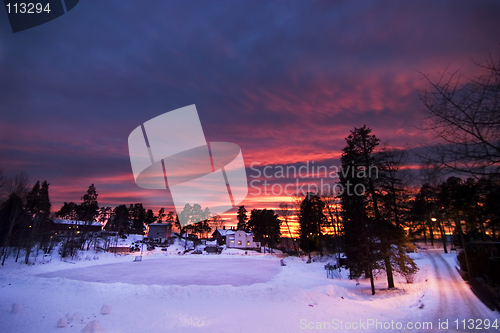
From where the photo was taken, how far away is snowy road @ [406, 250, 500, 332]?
782 centimetres

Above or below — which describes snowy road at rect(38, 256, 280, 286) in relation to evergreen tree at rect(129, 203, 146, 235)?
below

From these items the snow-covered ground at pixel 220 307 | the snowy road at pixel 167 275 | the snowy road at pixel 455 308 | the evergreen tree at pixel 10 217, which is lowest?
the snowy road at pixel 167 275

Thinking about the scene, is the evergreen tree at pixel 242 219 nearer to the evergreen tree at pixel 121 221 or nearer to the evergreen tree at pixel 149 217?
the evergreen tree at pixel 121 221

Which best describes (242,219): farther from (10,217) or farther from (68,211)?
(68,211)

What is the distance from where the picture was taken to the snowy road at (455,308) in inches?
308

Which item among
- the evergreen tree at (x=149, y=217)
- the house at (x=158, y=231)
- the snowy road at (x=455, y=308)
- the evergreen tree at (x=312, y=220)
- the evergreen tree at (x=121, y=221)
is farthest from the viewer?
the evergreen tree at (x=149, y=217)

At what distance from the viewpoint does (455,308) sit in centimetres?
960

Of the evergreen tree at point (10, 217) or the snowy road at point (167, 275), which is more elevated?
the evergreen tree at point (10, 217)

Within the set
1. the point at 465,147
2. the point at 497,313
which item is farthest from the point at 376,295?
the point at 465,147

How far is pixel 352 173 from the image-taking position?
18047 mm

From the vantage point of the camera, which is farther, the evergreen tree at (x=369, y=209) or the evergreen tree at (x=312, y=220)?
the evergreen tree at (x=312, y=220)

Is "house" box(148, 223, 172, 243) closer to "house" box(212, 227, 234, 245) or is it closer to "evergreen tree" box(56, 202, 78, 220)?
"house" box(212, 227, 234, 245)

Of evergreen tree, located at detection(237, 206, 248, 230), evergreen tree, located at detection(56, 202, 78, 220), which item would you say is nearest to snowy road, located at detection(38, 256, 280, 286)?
evergreen tree, located at detection(237, 206, 248, 230)

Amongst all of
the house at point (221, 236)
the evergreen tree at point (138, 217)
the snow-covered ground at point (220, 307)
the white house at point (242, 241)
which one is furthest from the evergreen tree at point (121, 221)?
the snow-covered ground at point (220, 307)
